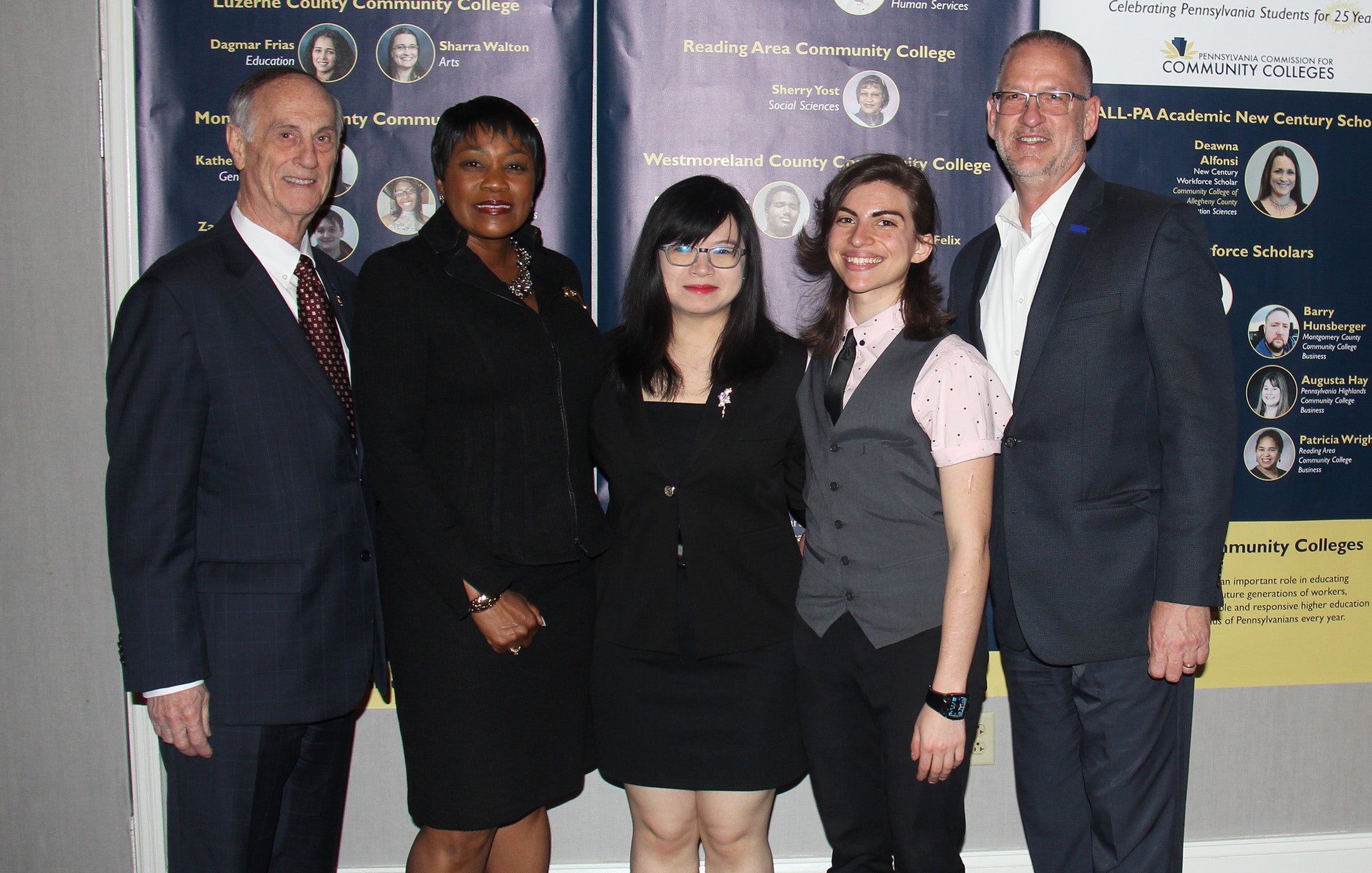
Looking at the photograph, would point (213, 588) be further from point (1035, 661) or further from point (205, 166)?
point (1035, 661)

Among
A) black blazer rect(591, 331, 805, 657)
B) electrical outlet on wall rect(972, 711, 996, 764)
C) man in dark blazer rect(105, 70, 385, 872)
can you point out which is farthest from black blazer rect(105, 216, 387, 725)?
electrical outlet on wall rect(972, 711, 996, 764)

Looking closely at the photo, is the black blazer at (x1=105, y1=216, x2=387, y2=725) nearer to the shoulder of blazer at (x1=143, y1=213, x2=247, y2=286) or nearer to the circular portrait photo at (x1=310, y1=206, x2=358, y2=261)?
the shoulder of blazer at (x1=143, y1=213, x2=247, y2=286)

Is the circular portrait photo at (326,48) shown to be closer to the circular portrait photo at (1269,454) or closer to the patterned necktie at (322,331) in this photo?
the patterned necktie at (322,331)

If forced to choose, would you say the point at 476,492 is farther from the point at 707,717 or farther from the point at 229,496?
the point at 707,717

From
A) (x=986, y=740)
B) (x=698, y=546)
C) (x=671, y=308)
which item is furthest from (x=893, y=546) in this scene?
(x=986, y=740)

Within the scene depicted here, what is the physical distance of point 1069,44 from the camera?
2.19 metres

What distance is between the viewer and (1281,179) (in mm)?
2920

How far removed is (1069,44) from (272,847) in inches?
107

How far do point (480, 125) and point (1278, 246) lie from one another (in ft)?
8.53

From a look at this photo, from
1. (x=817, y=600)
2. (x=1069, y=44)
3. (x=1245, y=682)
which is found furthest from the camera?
(x=1245, y=682)

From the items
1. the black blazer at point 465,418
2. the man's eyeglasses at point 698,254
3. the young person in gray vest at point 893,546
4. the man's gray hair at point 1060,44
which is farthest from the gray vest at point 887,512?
the man's gray hair at point 1060,44

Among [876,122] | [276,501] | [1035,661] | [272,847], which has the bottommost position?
[272,847]

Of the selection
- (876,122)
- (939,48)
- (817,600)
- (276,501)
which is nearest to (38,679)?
(276,501)

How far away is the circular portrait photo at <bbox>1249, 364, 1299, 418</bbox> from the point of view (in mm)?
2967
